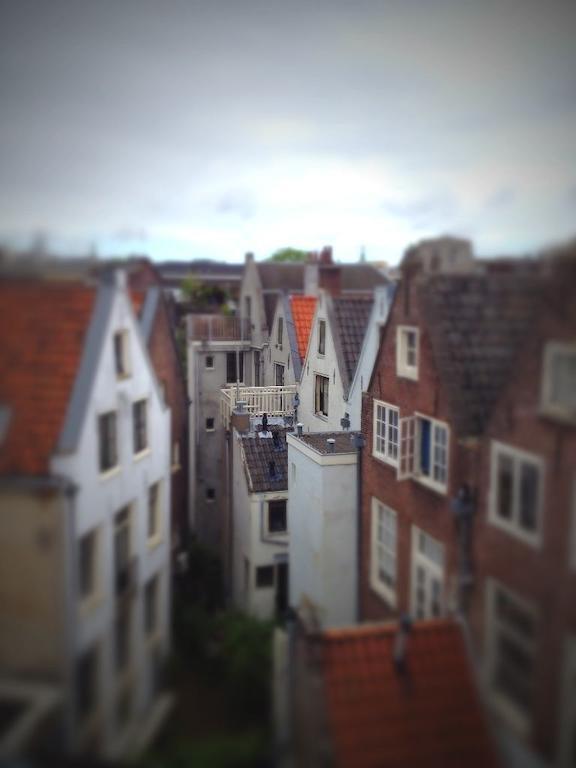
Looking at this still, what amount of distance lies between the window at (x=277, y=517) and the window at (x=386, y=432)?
8.69 ft

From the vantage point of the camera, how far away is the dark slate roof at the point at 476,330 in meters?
4.23

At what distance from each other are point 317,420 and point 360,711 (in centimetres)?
674

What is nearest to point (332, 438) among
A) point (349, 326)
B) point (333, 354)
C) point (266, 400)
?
point (266, 400)

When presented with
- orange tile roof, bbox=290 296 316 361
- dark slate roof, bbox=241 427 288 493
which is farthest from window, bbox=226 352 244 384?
orange tile roof, bbox=290 296 316 361

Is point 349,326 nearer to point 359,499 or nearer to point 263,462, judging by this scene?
point 263,462

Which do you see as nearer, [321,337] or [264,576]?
[264,576]

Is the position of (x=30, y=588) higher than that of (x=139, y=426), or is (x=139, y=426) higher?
(x=139, y=426)

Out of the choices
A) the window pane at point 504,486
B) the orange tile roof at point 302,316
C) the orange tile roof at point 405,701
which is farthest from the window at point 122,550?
the orange tile roof at point 302,316

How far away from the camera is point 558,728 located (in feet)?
12.3

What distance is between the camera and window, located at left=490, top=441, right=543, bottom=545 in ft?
13.9

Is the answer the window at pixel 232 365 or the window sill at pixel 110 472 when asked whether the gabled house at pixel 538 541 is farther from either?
the window sill at pixel 110 472

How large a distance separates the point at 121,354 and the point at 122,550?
44.8 inches

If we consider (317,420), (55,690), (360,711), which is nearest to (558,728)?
(360,711)

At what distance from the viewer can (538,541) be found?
4141mm
